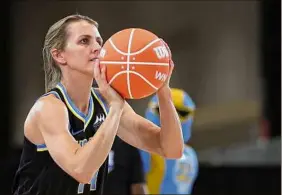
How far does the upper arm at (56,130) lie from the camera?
107 inches

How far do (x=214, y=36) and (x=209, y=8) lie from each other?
0.37 m

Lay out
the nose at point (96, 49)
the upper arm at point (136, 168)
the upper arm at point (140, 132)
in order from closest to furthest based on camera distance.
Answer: the nose at point (96, 49) → the upper arm at point (140, 132) → the upper arm at point (136, 168)

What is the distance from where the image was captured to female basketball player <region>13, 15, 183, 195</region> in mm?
2721

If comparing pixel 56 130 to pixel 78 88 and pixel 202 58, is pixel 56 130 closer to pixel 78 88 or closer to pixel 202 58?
pixel 78 88

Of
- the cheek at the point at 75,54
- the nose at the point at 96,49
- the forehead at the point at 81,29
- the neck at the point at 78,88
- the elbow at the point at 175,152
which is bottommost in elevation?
the elbow at the point at 175,152

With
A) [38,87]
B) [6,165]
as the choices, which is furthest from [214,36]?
[6,165]

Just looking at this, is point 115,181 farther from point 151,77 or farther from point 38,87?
point 38,87

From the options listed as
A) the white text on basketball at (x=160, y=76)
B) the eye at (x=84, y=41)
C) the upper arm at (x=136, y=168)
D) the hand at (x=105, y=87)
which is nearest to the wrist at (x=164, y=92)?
the white text on basketball at (x=160, y=76)

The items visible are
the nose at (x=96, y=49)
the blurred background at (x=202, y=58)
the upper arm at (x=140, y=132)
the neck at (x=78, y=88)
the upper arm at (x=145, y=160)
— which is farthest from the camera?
the blurred background at (x=202, y=58)

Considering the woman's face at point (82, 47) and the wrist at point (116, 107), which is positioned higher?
the woman's face at point (82, 47)

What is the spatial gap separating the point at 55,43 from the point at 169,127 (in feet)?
2.09

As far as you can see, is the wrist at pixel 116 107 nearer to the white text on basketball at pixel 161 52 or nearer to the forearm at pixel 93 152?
the forearm at pixel 93 152

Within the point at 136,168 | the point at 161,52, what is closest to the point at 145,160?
the point at 136,168

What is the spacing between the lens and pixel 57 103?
287 centimetres
